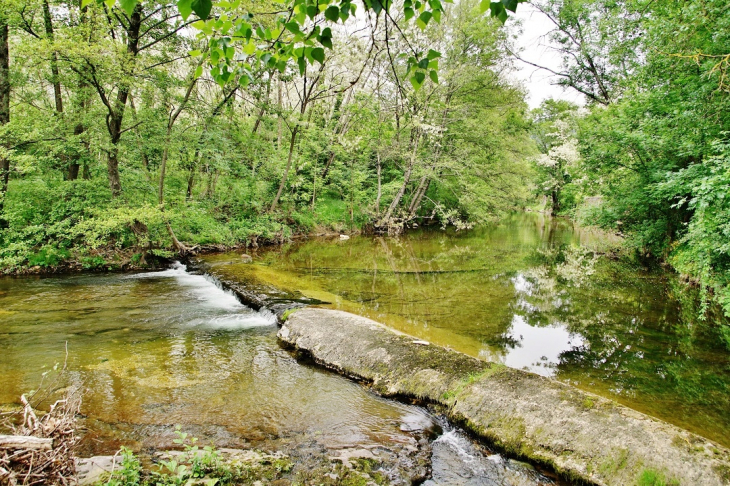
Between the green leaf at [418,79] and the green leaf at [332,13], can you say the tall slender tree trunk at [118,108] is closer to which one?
the green leaf at [332,13]

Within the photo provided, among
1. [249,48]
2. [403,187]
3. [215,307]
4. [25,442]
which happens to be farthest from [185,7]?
[403,187]

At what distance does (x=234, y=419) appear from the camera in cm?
383

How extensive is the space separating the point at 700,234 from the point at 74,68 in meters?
14.4

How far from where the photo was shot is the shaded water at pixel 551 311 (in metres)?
5.05

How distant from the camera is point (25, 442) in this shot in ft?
7.19

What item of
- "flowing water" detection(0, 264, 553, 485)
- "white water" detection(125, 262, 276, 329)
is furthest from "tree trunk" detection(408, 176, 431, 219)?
"flowing water" detection(0, 264, 553, 485)

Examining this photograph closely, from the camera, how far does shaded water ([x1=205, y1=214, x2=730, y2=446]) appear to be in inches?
199

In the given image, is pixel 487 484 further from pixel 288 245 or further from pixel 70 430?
pixel 288 245

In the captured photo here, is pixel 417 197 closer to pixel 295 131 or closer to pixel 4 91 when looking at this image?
pixel 295 131

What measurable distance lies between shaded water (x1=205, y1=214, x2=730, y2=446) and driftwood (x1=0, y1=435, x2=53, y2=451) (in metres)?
5.17

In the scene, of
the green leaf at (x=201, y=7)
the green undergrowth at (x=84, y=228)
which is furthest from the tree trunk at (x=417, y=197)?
the green leaf at (x=201, y=7)

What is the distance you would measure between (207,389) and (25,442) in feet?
7.66

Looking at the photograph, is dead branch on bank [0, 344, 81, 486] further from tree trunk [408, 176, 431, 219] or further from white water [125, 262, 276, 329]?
tree trunk [408, 176, 431, 219]

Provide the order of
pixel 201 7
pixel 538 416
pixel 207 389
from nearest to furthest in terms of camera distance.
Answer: pixel 201 7, pixel 538 416, pixel 207 389
